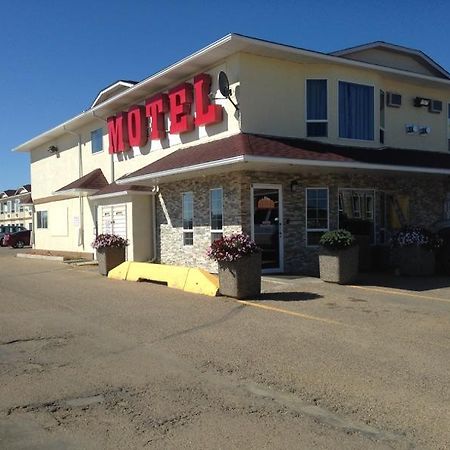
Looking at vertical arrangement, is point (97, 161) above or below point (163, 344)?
above

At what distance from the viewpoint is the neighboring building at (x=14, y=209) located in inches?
2699

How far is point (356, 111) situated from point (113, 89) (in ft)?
35.1

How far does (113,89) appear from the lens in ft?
73.2

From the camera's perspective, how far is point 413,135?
1827 cm

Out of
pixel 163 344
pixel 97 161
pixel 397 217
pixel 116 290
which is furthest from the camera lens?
pixel 97 161

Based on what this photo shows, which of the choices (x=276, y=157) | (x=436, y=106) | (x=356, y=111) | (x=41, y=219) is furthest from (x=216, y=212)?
(x=41, y=219)

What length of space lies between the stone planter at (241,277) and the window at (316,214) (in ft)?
14.6

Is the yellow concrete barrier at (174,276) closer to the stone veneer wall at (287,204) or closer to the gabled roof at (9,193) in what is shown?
the stone veneer wall at (287,204)

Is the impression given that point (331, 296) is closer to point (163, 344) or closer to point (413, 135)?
point (163, 344)

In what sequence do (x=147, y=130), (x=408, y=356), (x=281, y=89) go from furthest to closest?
1. (x=147, y=130)
2. (x=281, y=89)
3. (x=408, y=356)

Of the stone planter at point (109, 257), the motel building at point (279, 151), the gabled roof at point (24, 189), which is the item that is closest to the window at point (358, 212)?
the motel building at point (279, 151)

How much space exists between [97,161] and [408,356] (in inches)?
758

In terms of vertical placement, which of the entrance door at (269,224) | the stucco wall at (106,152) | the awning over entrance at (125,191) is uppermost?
the stucco wall at (106,152)

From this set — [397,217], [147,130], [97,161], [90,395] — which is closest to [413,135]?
[397,217]
